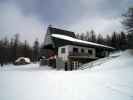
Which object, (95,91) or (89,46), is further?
(89,46)

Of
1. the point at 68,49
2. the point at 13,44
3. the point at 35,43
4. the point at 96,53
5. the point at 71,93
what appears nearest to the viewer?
the point at 71,93

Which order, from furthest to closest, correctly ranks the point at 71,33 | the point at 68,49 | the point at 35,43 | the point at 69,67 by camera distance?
the point at 35,43, the point at 71,33, the point at 68,49, the point at 69,67

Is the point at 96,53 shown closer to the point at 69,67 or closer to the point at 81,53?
the point at 81,53

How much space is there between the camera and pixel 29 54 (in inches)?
2135

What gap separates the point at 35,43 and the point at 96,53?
160ft

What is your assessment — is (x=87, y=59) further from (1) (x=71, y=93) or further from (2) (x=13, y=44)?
(2) (x=13, y=44)

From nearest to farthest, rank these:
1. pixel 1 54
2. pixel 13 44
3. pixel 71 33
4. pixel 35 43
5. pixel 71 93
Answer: pixel 71 93, pixel 71 33, pixel 1 54, pixel 13 44, pixel 35 43

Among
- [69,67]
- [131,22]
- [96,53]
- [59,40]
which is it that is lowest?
[69,67]

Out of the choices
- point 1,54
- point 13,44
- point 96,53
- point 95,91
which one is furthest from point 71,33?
point 13,44

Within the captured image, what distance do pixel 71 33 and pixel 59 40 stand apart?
1136 centimetres

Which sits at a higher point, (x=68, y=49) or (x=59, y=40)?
(x=59, y=40)

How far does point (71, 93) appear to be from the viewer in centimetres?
584

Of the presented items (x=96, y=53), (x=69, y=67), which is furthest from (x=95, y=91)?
(x=96, y=53)

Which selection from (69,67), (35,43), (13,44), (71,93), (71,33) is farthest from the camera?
(35,43)
